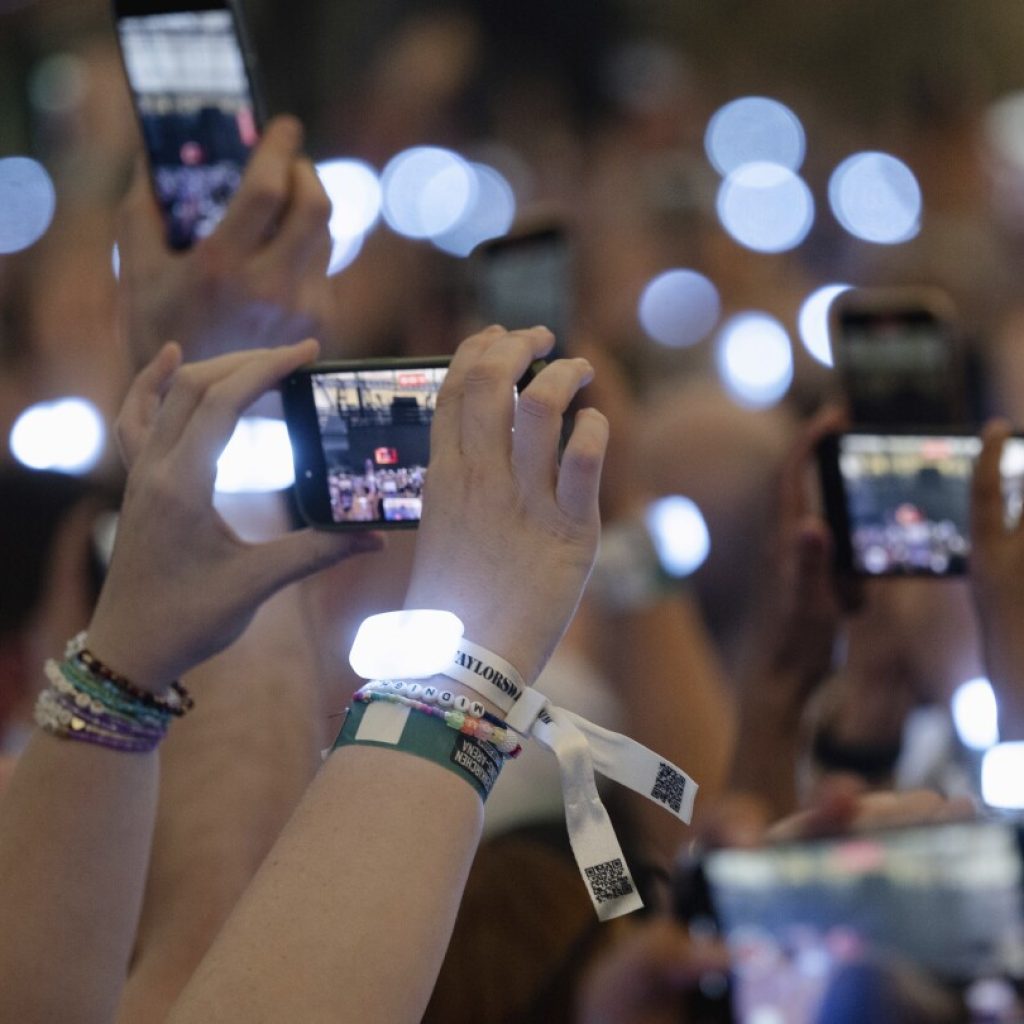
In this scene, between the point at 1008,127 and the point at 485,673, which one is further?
the point at 1008,127

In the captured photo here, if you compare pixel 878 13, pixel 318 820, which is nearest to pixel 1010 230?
pixel 878 13

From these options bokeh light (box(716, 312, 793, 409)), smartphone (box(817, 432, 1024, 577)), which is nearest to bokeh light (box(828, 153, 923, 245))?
bokeh light (box(716, 312, 793, 409))

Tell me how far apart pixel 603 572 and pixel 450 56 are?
120 inches

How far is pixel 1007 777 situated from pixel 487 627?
1.87 feet

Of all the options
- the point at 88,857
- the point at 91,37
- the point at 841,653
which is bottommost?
the point at 841,653

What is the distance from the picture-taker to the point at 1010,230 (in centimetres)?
295

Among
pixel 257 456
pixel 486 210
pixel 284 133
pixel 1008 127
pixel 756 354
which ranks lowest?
pixel 756 354

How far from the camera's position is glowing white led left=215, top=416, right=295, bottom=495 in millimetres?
1069

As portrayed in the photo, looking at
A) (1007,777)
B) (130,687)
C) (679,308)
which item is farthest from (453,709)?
(679,308)

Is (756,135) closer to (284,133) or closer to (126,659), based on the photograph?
(284,133)

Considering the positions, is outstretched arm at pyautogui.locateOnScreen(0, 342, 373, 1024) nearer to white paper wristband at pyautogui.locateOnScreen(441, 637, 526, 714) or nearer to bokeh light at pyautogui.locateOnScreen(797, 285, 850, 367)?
white paper wristband at pyautogui.locateOnScreen(441, 637, 526, 714)

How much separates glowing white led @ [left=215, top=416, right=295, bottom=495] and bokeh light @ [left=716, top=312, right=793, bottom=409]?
6.80ft

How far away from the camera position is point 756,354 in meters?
3.15

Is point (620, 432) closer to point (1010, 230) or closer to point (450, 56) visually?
point (1010, 230)
